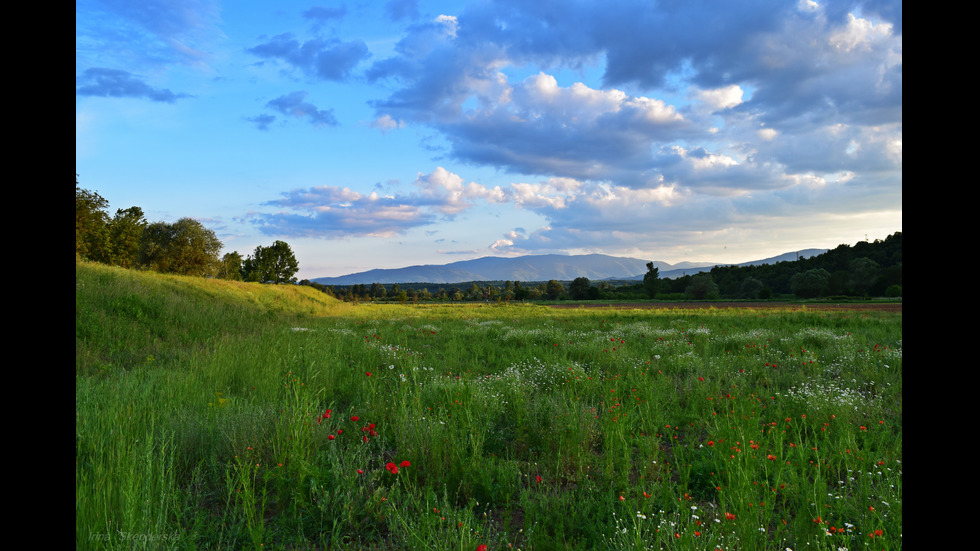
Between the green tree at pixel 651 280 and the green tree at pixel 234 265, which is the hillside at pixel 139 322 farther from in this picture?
the green tree at pixel 651 280

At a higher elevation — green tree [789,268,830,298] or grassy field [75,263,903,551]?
A: green tree [789,268,830,298]

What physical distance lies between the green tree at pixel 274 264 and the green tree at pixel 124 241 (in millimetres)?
28303

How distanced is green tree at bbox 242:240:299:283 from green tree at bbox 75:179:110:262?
34.9m

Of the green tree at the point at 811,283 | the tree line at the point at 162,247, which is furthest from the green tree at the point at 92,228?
the green tree at the point at 811,283

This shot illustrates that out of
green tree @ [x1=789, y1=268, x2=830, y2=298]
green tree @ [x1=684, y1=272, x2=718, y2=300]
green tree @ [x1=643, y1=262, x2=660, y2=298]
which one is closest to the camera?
green tree @ [x1=789, y1=268, x2=830, y2=298]

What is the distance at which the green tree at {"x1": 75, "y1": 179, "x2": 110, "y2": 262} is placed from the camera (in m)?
36.8

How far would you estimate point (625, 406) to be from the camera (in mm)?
6477

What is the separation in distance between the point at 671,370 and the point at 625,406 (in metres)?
3.35

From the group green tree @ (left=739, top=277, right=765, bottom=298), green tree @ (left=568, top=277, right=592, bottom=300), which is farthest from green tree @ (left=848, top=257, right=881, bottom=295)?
green tree @ (left=568, top=277, right=592, bottom=300)

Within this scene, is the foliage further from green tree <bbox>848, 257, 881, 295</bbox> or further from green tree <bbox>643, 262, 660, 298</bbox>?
green tree <bbox>848, 257, 881, 295</bbox>
